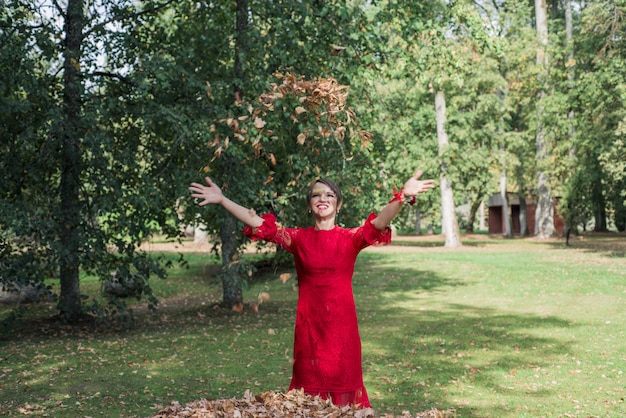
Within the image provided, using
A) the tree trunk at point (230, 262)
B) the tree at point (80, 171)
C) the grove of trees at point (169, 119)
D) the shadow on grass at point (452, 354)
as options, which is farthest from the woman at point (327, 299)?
the tree trunk at point (230, 262)

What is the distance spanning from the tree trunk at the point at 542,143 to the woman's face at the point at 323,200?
3035 centimetres

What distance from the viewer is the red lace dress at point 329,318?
4.77m

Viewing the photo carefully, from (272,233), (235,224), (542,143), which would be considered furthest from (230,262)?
(542,143)

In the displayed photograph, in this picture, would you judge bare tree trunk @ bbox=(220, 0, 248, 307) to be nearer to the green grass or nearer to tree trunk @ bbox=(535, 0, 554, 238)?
the green grass

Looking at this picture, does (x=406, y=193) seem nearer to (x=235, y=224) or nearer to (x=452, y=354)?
(x=452, y=354)

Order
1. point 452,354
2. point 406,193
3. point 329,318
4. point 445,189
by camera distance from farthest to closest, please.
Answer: point 445,189 < point 452,354 < point 329,318 < point 406,193

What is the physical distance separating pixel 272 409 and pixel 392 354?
7.06 metres

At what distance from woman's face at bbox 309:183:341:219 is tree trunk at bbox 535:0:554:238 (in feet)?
99.6

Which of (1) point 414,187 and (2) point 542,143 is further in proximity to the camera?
(2) point 542,143

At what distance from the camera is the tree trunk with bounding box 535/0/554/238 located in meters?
34.1

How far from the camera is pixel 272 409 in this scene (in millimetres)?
3951

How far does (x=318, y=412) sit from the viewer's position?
155 inches

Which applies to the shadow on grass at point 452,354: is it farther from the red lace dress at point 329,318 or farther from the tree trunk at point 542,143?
the tree trunk at point 542,143

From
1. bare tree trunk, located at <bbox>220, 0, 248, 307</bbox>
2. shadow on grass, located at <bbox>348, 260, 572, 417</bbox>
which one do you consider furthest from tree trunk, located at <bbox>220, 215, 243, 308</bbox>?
shadow on grass, located at <bbox>348, 260, 572, 417</bbox>
